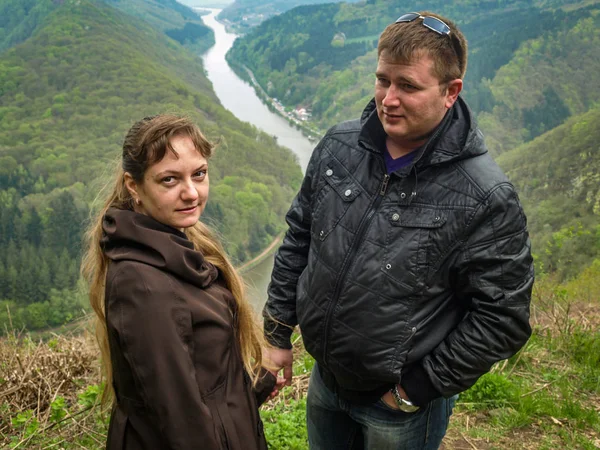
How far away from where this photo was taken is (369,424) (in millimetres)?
1723

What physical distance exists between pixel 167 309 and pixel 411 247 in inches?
26.8

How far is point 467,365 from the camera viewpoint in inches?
61.6

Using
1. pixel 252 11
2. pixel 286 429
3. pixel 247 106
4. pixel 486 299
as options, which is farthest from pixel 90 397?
pixel 252 11

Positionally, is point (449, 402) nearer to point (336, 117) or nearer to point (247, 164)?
point (247, 164)

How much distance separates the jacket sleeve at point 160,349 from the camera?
1308 millimetres

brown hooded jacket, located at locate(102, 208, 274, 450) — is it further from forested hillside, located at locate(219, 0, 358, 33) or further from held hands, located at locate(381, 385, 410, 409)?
forested hillside, located at locate(219, 0, 358, 33)

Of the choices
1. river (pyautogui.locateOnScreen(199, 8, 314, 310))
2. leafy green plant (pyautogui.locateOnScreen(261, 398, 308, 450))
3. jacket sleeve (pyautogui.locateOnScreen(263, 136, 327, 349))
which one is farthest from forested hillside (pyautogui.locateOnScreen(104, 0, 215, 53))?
jacket sleeve (pyautogui.locateOnScreen(263, 136, 327, 349))

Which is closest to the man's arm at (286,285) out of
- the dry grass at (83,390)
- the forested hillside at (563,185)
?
the dry grass at (83,390)

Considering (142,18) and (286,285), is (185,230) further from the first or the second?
(142,18)

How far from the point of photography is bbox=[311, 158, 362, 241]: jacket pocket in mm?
1728

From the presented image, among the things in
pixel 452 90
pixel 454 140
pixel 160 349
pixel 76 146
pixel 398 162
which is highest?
pixel 452 90

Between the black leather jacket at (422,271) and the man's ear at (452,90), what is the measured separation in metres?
0.05

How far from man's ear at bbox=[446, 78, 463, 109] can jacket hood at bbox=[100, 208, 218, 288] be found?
82cm

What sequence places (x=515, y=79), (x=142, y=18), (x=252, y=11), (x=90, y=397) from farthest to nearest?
(x=252, y=11)
(x=142, y=18)
(x=515, y=79)
(x=90, y=397)
